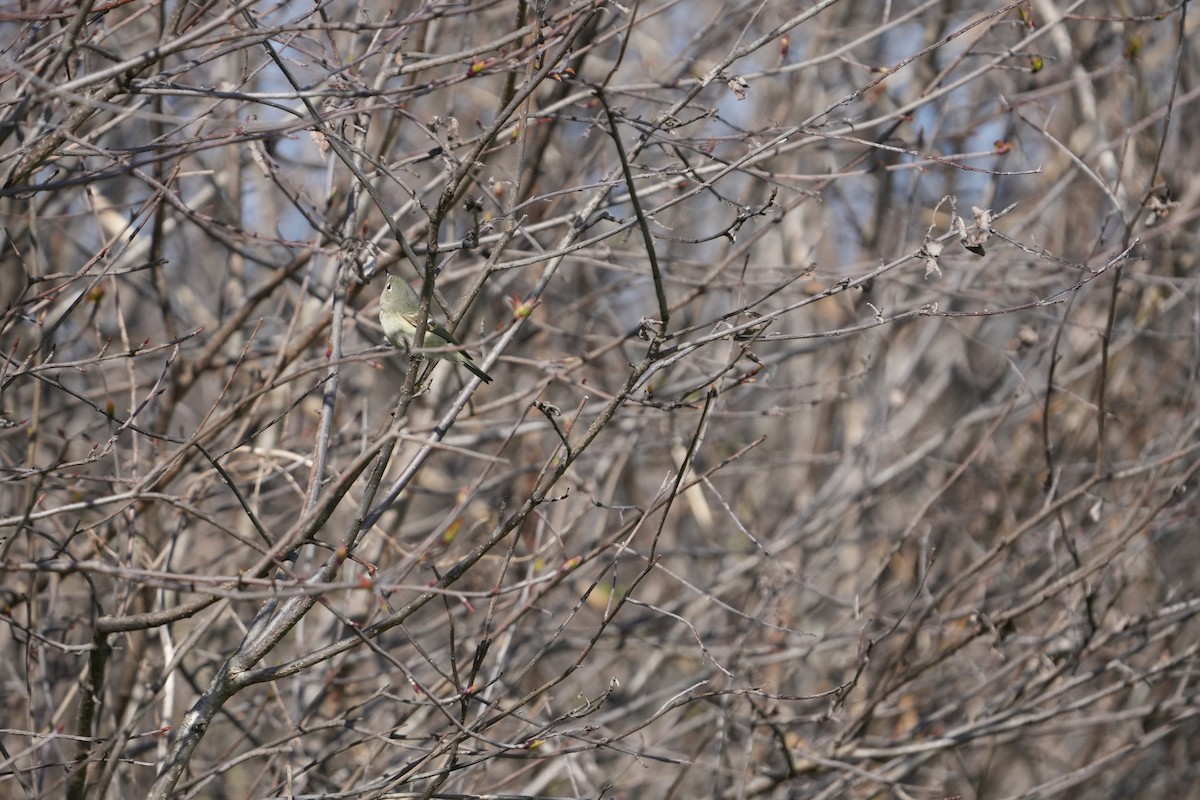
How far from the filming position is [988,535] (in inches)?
277

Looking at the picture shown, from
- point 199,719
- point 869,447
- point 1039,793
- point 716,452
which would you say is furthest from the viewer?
point 716,452

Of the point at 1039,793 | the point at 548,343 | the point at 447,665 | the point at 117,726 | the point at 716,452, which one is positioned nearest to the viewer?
the point at 117,726

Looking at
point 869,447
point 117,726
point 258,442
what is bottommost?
point 117,726

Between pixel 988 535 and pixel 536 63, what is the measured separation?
5.12 meters

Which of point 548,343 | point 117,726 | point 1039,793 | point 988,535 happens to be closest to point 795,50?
point 548,343

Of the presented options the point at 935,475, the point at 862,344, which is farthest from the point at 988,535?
the point at 862,344

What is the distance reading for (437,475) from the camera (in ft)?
26.1

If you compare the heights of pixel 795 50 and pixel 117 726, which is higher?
pixel 795 50

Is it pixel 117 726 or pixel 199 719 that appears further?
pixel 117 726

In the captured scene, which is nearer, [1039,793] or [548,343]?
[1039,793]

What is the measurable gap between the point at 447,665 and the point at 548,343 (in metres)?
2.47

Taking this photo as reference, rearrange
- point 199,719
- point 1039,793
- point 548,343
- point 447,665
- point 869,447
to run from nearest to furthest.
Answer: point 199,719 < point 1039,793 < point 447,665 < point 869,447 < point 548,343

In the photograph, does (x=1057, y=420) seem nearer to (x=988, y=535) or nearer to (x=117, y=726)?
(x=988, y=535)

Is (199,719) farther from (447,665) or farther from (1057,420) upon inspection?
(1057,420)
